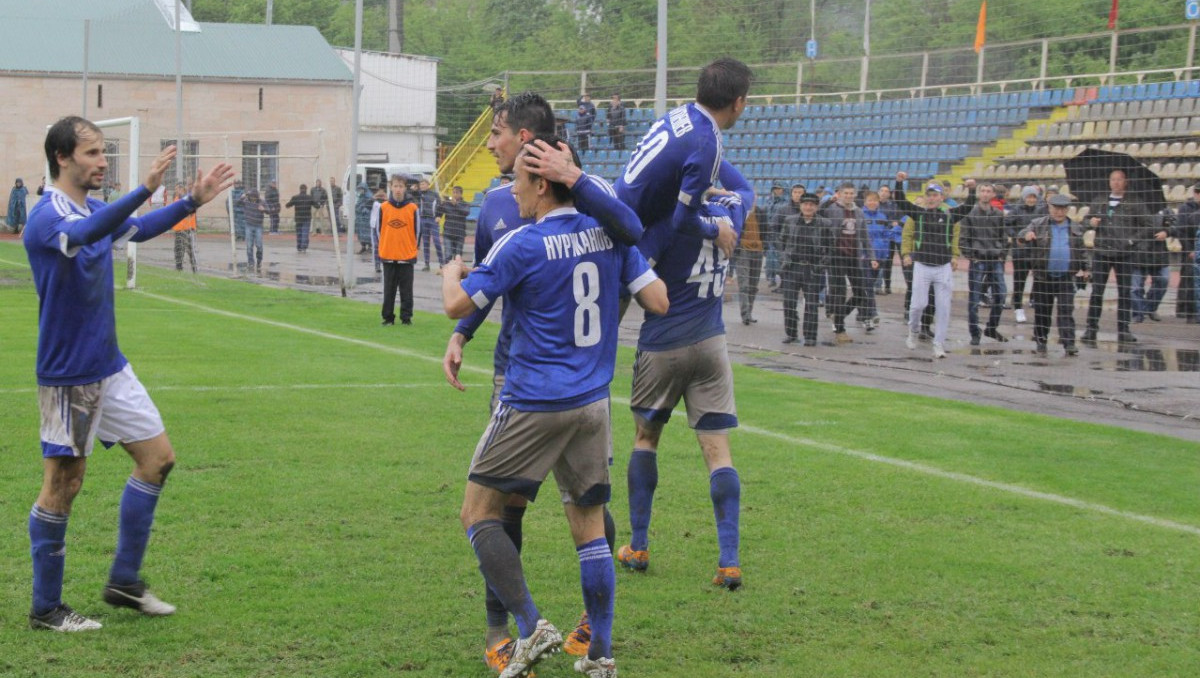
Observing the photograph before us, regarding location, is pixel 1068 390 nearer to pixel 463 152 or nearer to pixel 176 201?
pixel 176 201

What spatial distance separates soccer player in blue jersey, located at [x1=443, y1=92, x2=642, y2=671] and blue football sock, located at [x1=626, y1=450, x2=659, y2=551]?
1.96ft

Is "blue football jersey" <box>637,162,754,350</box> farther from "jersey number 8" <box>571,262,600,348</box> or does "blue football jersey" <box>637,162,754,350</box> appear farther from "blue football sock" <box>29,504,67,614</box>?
"blue football sock" <box>29,504,67,614</box>

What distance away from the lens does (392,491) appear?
7.67m

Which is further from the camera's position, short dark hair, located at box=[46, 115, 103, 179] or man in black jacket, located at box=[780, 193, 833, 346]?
man in black jacket, located at box=[780, 193, 833, 346]

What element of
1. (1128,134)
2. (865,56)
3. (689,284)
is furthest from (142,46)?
(689,284)

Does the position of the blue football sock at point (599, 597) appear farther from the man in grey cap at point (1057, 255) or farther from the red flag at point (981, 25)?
the red flag at point (981, 25)

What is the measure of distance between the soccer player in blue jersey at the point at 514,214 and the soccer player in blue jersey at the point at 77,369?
1.19m

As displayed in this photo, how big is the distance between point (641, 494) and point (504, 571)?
1.67m

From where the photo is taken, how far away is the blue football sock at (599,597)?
4.75 m

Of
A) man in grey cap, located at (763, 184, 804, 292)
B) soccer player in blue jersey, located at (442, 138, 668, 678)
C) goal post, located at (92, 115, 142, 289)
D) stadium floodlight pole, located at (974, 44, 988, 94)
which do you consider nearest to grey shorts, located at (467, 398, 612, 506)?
soccer player in blue jersey, located at (442, 138, 668, 678)

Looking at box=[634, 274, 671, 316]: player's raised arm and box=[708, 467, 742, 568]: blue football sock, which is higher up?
box=[634, 274, 671, 316]: player's raised arm

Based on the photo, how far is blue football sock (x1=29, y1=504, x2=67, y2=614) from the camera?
516 centimetres

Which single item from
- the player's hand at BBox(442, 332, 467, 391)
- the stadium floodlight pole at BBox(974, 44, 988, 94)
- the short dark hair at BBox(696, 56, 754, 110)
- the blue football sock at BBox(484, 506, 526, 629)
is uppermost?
the stadium floodlight pole at BBox(974, 44, 988, 94)

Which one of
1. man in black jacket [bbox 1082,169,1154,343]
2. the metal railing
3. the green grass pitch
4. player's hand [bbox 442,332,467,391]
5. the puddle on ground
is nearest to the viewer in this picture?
player's hand [bbox 442,332,467,391]
